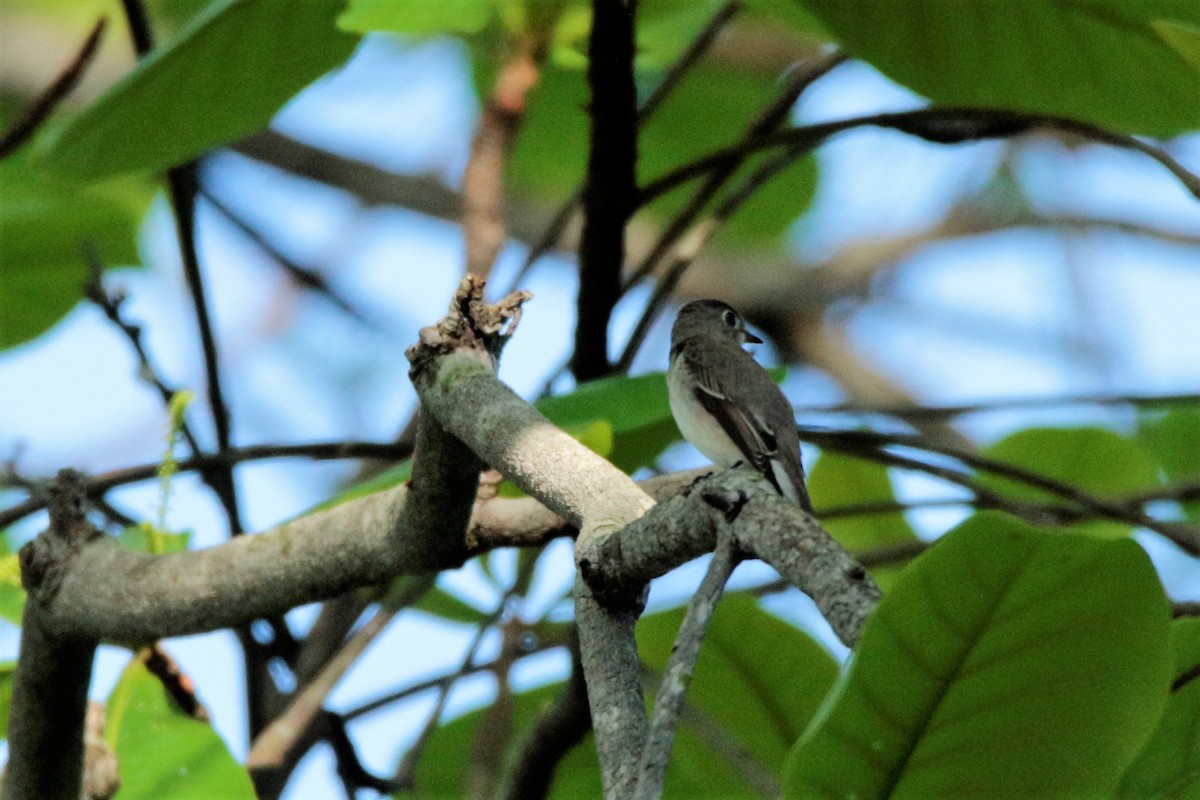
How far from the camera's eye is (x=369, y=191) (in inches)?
172

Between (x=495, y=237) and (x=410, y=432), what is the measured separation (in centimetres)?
47

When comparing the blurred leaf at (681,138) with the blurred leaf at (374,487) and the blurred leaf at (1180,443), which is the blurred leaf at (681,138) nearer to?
the blurred leaf at (1180,443)

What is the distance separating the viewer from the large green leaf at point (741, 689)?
76.3 inches

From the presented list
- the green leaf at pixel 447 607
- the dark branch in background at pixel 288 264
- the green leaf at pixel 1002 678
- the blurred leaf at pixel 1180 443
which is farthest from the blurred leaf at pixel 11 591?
the blurred leaf at pixel 1180 443

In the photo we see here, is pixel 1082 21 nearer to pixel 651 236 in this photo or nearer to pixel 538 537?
pixel 538 537

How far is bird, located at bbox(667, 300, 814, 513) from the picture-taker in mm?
2684

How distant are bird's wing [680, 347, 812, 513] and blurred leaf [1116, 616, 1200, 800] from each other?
1.22 metres

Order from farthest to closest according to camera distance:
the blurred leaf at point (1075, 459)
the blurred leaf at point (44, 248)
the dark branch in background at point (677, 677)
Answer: the blurred leaf at point (1075, 459) → the blurred leaf at point (44, 248) → the dark branch in background at point (677, 677)

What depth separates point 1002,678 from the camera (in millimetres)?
1052

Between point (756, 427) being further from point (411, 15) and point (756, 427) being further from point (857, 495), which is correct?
point (411, 15)

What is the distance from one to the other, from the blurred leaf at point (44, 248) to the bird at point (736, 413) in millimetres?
1340

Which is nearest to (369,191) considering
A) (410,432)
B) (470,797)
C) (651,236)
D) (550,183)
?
(550,183)

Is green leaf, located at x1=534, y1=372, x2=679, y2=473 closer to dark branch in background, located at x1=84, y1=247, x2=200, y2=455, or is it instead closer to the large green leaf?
the large green leaf

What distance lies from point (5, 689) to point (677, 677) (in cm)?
162
